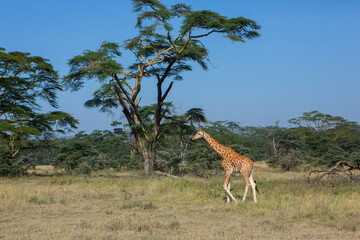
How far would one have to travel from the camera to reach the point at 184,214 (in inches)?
375

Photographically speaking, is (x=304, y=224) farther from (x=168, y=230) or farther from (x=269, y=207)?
(x=168, y=230)

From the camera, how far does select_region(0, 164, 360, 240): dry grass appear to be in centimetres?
732

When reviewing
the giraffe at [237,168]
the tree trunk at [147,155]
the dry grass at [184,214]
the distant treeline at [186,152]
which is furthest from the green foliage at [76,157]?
the giraffe at [237,168]

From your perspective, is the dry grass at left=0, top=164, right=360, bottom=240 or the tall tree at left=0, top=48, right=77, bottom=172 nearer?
Result: the dry grass at left=0, top=164, right=360, bottom=240

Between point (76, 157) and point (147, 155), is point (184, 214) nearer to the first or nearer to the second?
point (147, 155)

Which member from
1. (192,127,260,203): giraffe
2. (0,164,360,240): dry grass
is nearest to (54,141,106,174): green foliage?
(0,164,360,240): dry grass

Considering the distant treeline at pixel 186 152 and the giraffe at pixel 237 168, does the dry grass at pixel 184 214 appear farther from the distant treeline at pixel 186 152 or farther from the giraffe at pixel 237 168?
the distant treeline at pixel 186 152

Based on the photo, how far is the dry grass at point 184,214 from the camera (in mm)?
7316

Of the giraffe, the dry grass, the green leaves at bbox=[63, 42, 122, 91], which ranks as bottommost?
the dry grass

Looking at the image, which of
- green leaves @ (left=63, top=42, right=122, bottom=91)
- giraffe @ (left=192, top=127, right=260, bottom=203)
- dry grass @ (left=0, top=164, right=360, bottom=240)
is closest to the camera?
dry grass @ (left=0, top=164, right=360, bottom=240)

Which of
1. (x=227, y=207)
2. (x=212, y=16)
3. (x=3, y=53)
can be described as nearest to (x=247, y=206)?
(x=227, y=207)

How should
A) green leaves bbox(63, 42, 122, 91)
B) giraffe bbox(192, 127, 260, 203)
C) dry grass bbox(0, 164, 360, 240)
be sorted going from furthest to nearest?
green leaves bbox(63, 42, 122, 91) → giraffe bbox(192, 127, 260, 203) → dry grass bbox(0, 164, 360, 240)

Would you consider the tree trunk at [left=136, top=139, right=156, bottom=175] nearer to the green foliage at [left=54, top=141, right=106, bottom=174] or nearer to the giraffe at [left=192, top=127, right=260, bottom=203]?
the green foliage at [left=54, top=141, right=106, bottom=174]

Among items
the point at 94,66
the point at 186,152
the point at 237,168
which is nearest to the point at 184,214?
the point at 237,168
